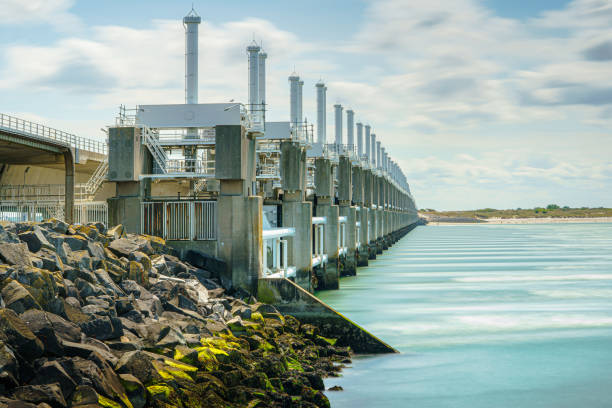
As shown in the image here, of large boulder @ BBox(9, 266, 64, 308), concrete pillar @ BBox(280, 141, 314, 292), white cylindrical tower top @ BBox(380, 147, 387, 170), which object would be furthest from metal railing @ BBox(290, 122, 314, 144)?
white cylindrical tower top @ BBox(380, 147, 387, 170)

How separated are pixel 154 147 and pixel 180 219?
3367 mm

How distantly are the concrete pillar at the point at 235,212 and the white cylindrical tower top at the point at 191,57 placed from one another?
950 centimetres

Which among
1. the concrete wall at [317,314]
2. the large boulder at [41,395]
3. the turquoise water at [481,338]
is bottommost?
the turquoise water at [481,338]

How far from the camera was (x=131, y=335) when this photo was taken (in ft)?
41.4

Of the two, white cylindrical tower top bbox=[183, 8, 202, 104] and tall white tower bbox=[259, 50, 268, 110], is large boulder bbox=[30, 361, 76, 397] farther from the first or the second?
tall white tower bbox=[259, 50, 268, 110]

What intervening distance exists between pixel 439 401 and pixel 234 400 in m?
A: 6.10

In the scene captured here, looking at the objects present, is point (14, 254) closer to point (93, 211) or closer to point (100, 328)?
point (100, 328)

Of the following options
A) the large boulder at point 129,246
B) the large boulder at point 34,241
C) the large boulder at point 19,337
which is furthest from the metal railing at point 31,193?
the large boulder at point 19,337

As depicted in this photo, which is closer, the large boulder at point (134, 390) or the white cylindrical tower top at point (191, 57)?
the large boulder at point (134, 390)

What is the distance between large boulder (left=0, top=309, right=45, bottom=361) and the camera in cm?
962

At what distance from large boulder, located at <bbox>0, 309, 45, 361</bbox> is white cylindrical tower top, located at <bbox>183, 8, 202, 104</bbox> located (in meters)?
21.3

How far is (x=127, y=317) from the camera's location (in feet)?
45.0

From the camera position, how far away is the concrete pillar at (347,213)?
46562 millimetres

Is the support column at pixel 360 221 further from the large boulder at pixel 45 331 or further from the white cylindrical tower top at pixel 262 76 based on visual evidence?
the large boulder at pixel 45 331
